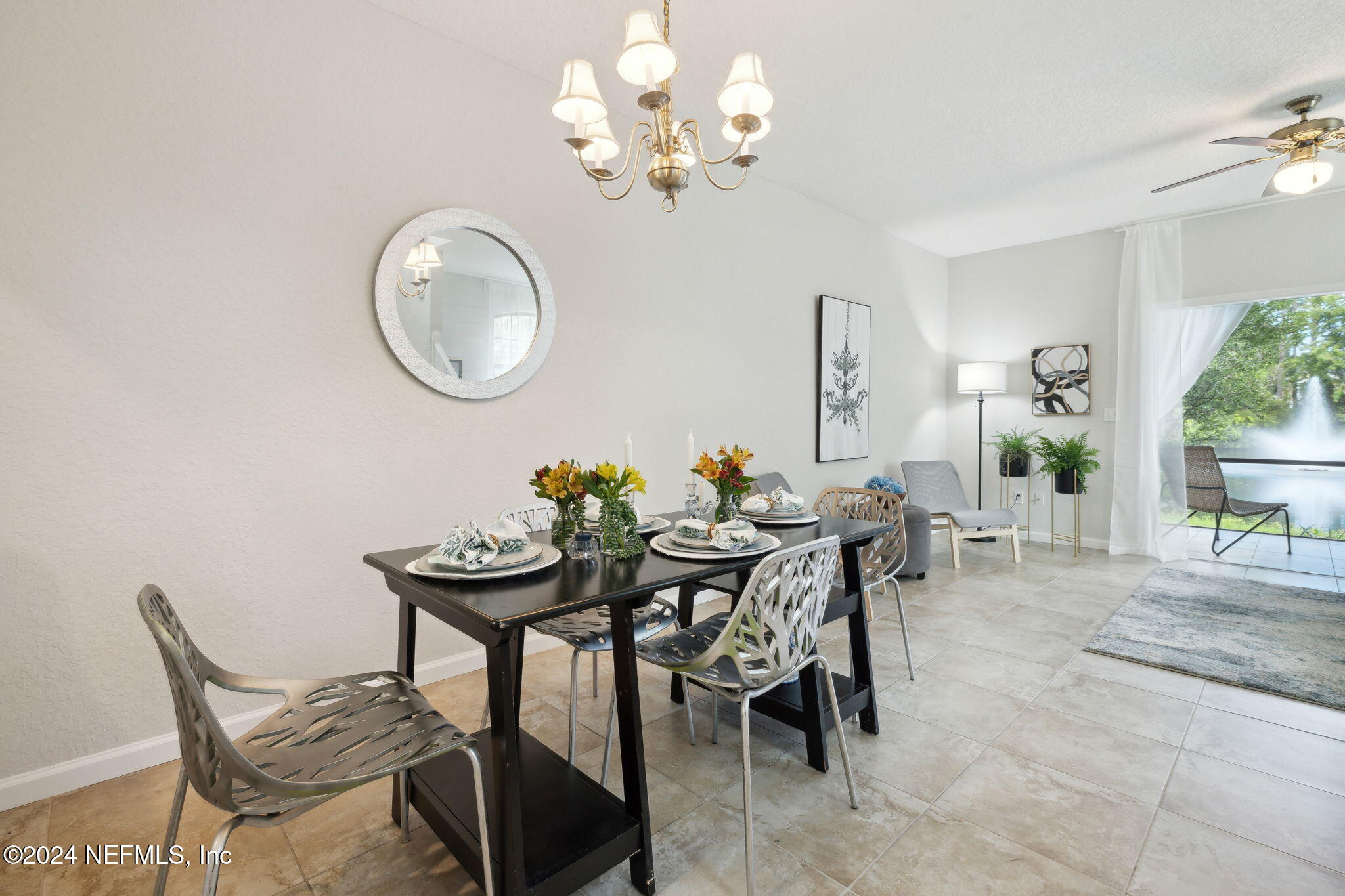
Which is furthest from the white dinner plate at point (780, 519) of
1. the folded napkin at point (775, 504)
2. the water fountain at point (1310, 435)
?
the water fountain at point (1310, 435)

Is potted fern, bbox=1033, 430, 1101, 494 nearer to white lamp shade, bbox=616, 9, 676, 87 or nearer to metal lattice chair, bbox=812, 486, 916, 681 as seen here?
metal lattice chair, bbox=812, 486, 916, 681

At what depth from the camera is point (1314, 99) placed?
9.50 ft

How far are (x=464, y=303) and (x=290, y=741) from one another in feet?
5.95

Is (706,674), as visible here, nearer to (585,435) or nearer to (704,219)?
(585,435)

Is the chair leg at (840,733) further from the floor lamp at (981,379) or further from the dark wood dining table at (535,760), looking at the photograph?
the floor lamp at (981,379)

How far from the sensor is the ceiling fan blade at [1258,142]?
9.29ft

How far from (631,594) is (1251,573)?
5166mm

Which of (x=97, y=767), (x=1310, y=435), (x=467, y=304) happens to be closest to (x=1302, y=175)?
(x=1310, y=435)

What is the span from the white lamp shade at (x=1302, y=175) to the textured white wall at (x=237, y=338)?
3007 millimetres

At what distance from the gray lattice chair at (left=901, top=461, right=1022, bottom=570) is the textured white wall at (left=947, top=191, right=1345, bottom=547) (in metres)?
0.96

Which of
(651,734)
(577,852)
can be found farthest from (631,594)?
(651,734)

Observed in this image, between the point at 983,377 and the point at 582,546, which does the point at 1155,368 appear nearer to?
the point at 983,377

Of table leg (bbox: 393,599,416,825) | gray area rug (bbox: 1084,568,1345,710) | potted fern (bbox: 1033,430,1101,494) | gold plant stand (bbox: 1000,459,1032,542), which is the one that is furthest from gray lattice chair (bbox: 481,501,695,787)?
gold plant stand (bbox: 1000,459,1032,542)

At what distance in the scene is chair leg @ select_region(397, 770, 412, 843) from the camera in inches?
63.2
